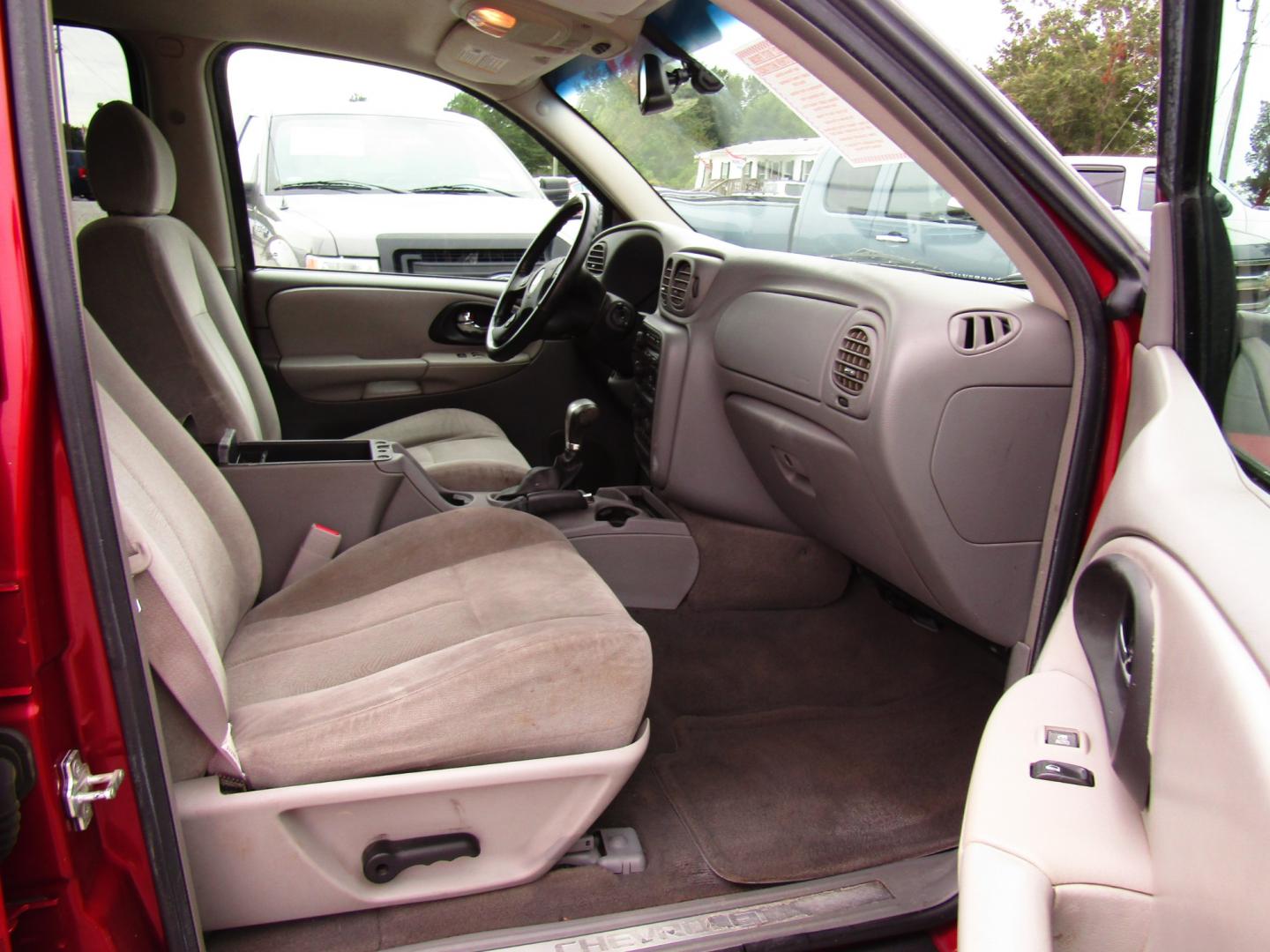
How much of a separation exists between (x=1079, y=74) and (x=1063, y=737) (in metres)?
1.03

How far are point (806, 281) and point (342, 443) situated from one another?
1.01 m

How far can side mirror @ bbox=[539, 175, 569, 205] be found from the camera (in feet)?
10.1

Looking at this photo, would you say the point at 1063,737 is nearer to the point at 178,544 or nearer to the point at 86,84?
the point at 178,544

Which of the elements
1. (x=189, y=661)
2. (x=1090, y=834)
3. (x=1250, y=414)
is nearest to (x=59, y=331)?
(x=189, y=661)

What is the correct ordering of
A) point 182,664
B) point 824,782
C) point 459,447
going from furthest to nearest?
point 459,447, point 824,782, point 182,664

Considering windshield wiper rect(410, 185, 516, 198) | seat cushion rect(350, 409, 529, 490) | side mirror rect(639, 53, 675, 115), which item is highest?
side mirror rect(639, 53, 675, 115)

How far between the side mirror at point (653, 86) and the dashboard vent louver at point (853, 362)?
1097mm

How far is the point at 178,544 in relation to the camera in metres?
1.35

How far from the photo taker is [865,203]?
2232mm

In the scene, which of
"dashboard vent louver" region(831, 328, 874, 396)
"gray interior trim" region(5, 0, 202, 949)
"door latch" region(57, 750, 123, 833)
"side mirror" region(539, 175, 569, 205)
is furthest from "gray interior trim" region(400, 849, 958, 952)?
"side mirror" region(539, 175, 569, 205)

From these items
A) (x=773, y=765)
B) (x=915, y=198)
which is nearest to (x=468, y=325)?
(x=915, y=198)

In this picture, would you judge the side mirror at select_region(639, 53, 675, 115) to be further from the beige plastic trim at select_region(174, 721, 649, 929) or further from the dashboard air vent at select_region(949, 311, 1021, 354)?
the beige plastic trim at select_region(174, 721, 649, 929)

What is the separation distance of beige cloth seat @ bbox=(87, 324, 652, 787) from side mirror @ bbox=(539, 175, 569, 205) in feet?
5.73

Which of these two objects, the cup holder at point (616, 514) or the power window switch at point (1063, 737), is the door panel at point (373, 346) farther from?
the power window switch at point (1063, 737)
